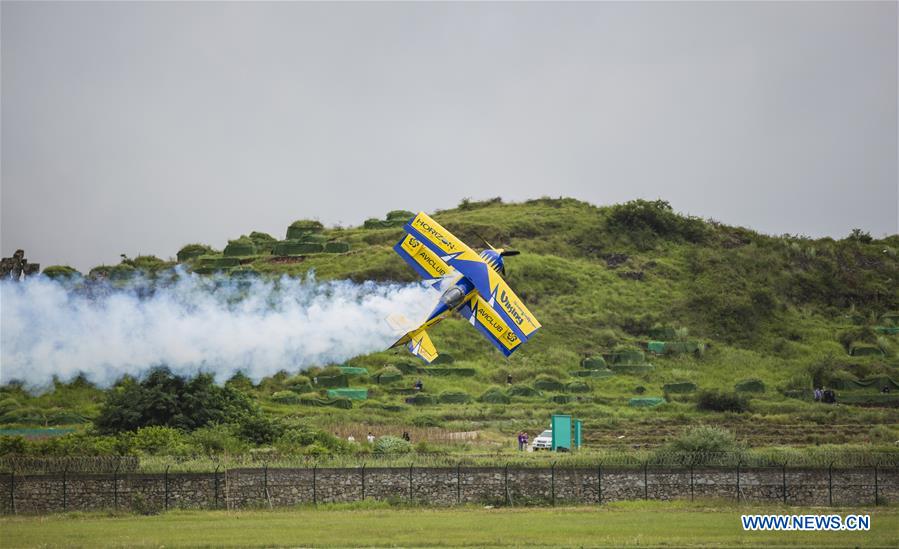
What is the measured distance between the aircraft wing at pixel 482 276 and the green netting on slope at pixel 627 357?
1533 inches

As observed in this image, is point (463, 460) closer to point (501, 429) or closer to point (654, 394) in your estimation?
point (501, 429)

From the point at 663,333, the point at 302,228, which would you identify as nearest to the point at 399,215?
the point at 302,228

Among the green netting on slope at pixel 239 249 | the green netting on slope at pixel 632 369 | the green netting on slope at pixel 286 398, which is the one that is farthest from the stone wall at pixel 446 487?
the green netting on slope at pixel 239 249

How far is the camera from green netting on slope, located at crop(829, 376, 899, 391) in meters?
79.3

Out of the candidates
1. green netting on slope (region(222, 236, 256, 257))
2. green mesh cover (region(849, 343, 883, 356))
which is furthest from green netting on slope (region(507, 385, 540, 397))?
green netting on slope (region(222, 236, 256, 257))

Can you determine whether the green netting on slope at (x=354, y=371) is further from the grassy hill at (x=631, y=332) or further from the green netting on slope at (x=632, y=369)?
the green netting on slope at (x=632, y=369)

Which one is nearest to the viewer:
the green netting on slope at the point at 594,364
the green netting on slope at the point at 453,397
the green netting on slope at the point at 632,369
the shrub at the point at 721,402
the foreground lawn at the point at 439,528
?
the foreground lawn at the point at 439,528

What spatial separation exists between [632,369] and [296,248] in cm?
3869

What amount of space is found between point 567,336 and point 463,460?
4644cm

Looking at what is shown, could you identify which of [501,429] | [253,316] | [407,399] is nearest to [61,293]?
[253,316]

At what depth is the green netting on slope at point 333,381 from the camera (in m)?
77.1

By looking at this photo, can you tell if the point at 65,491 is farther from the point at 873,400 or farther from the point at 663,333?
the point at 663,333

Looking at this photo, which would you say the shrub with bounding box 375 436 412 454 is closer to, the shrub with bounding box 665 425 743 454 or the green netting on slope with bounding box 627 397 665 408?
the shrub with bounding box 665 425 743 454

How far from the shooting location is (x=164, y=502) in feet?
136
